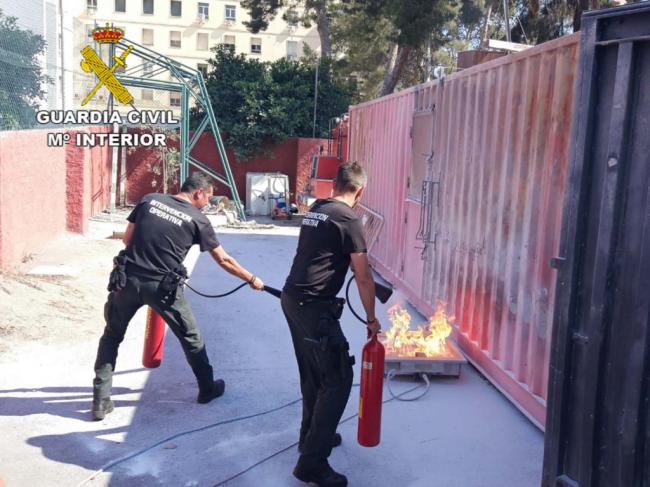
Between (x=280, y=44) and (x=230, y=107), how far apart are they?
37115 mm

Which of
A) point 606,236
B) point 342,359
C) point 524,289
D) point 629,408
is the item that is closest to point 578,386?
point 629,408

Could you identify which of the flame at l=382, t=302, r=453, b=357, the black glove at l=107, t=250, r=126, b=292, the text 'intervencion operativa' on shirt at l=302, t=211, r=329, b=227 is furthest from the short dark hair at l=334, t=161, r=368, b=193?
the flame at l=382, t=302, r=453, b=357

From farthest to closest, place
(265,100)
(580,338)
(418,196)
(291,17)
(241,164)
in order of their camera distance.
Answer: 1. (291,17)
2. (241,164)
3. (265,100)
4. (418,196)
5. (580,338)

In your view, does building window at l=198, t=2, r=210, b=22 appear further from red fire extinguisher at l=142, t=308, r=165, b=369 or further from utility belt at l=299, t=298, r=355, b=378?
utility belt at l=299, t=298, r=355, b=378

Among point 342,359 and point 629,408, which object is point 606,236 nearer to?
point 629,408

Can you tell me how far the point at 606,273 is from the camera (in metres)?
2.52

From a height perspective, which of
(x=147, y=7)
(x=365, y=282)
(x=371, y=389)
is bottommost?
(x=371, y=389)

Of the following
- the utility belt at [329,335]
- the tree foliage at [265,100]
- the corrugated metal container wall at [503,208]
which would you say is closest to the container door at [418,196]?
the corrugated metal container wall at [503,208]

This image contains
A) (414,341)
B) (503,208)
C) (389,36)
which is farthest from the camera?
(389,36)

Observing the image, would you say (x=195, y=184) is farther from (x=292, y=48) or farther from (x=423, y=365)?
(x=292, y=48)

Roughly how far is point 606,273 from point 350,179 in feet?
6.42

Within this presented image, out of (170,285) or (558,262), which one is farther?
(170,285)

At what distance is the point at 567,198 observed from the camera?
2703mm

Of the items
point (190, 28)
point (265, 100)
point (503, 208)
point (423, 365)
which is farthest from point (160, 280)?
point (190, 28)
